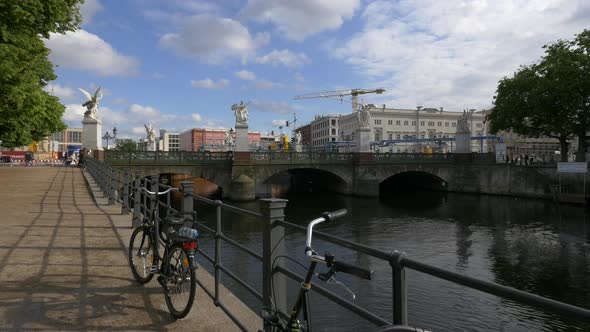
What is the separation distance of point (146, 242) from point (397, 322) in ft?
13.9

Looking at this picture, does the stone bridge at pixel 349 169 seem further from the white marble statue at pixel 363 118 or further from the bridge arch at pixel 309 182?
the white marble statue at pixel 363 118

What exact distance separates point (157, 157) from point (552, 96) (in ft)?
A: 110

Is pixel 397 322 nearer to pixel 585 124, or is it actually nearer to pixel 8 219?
pixel 8 219

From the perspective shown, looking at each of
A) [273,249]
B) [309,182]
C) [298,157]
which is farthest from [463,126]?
[273,249]

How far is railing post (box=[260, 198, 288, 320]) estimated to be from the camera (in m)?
3.54

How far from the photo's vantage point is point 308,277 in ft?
8.52

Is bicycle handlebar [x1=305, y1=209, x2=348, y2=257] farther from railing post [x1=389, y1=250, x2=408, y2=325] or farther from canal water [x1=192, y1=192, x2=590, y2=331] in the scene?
canal water [x1=192, y1=192, x2=590, y2=331]

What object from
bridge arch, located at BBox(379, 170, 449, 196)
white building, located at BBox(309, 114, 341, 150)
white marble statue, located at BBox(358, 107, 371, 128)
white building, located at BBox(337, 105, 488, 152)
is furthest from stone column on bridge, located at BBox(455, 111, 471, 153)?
white building, located at BBox(309, 114, 341, 150)

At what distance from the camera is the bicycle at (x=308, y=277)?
224 cm

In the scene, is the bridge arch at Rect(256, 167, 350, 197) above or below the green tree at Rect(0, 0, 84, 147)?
below

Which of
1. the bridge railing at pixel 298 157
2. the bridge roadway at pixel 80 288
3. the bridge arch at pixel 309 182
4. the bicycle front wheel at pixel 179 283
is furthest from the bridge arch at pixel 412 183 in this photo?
the bicycle front wheel at pixel 179 283

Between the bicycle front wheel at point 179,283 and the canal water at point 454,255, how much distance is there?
233 inches

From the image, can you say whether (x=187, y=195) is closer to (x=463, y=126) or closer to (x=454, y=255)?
(x=454, y=255)

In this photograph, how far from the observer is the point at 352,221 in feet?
84.3
